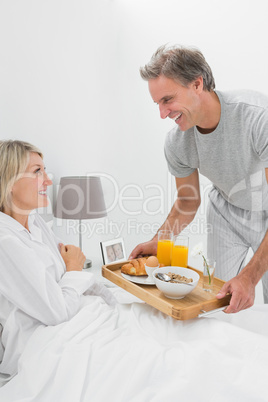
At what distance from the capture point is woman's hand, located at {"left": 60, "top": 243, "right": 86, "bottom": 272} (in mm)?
1592

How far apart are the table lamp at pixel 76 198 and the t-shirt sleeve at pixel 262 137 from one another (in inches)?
51.2

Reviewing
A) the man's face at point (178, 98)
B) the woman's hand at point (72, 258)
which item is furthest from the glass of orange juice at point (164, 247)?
the man's face at point (178, 98)

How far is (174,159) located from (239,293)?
86cm

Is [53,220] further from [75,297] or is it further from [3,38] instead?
[75,297]

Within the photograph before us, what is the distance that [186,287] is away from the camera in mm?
1314

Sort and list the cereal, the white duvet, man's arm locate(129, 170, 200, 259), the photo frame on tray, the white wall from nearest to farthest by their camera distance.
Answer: the white duvet → the cereal → man's arm locate(129, 170, 200, 259) → the white wall → the photo frame on tray

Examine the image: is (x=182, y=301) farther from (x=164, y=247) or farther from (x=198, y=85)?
(x=198, y=85)

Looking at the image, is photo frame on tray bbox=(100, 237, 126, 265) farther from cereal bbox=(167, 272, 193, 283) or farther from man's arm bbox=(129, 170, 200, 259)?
cereal bbox=(167, 272, 193, 283)

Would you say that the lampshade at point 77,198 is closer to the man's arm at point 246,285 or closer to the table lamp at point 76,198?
the table lamp at point 76,198

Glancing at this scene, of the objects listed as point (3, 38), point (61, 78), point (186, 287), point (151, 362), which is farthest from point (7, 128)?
point (151, 362)

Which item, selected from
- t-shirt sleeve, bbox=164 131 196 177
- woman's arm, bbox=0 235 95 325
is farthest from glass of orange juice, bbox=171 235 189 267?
woman's arm, bbox=0 235 95 325

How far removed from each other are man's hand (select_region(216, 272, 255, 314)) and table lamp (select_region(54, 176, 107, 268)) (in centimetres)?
144

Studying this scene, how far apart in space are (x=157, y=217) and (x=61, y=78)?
4.83ft

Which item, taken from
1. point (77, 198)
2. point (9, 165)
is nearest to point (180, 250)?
point (9, 165)
